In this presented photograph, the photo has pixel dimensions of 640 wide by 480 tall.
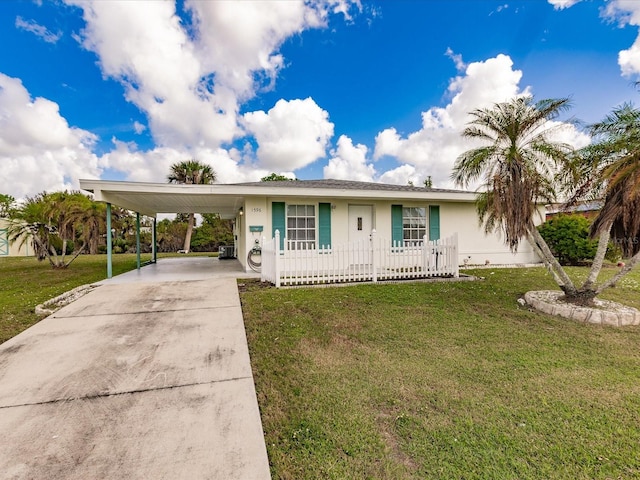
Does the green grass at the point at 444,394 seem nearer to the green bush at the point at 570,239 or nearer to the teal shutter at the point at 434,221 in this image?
the teal shutter at the point at 434,221

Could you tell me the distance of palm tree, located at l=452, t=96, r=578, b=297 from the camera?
16.7ft

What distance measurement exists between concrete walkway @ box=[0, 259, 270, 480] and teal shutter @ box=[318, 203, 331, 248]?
5076 mm

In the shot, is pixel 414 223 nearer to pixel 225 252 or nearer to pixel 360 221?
pixel 360 221

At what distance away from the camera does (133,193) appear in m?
8.09

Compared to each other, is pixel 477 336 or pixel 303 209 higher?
pixel 303 209

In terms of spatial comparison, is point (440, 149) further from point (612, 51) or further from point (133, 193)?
point (133, 193)

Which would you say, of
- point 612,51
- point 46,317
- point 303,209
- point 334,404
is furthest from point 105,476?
point 612,51

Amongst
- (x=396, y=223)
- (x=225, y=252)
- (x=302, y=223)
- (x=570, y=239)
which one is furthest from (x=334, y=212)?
(x=570, y=239)

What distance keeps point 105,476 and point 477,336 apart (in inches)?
162

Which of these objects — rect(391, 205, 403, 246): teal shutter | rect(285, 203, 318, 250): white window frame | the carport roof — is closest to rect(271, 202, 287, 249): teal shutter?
rect(285, 203, 318, 250): white window frame

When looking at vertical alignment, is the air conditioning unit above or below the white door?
below

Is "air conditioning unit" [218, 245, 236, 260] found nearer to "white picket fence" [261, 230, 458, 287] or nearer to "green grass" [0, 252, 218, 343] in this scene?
"green grass" [0, 252, 218, 343]

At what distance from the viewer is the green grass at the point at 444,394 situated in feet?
6.03

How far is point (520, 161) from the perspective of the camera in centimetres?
518
